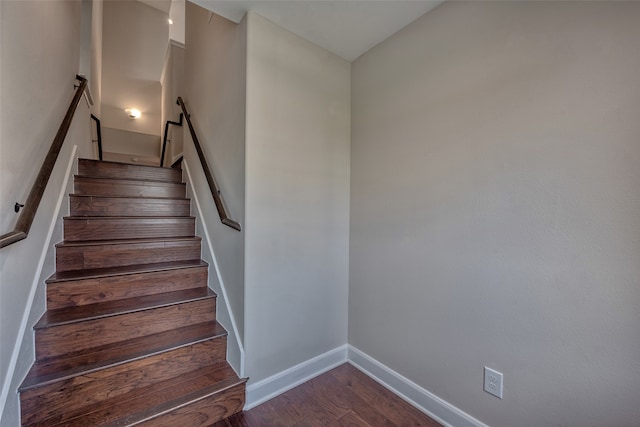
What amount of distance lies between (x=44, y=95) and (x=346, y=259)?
7.06 ft

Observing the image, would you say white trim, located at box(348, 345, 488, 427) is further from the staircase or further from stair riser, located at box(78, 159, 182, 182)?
stair riser, located at box(78, 159, 182, 182)

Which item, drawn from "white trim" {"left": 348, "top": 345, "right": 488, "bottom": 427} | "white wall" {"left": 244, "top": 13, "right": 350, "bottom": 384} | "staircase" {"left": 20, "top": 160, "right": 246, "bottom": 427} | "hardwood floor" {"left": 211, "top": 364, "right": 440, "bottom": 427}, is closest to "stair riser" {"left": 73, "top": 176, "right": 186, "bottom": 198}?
"staircase" {"left": 20, "top": 160, "right": 246, "bottom": 427}

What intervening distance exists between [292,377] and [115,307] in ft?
3.87

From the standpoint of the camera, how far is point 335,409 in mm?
1563

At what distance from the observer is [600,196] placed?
0.99m

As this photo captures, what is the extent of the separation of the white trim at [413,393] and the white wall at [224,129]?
2.89ft

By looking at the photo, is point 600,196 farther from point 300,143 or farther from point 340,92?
point 340,92

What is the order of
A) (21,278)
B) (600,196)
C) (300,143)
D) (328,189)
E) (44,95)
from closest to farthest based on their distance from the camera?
(600,196)
(21,278)
(44,95)
(300,143)
(328,189)

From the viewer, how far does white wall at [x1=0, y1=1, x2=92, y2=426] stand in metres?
1.11

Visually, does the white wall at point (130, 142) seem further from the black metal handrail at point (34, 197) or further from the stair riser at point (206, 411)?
the stair riser at point (206, 411)

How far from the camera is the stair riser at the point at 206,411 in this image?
1329mm

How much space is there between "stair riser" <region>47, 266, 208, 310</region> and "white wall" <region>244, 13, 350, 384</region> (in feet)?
2.38

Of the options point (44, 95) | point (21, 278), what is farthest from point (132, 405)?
point (44, 95)

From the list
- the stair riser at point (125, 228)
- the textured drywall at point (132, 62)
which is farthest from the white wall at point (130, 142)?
the stair riser at point (125, 228)
